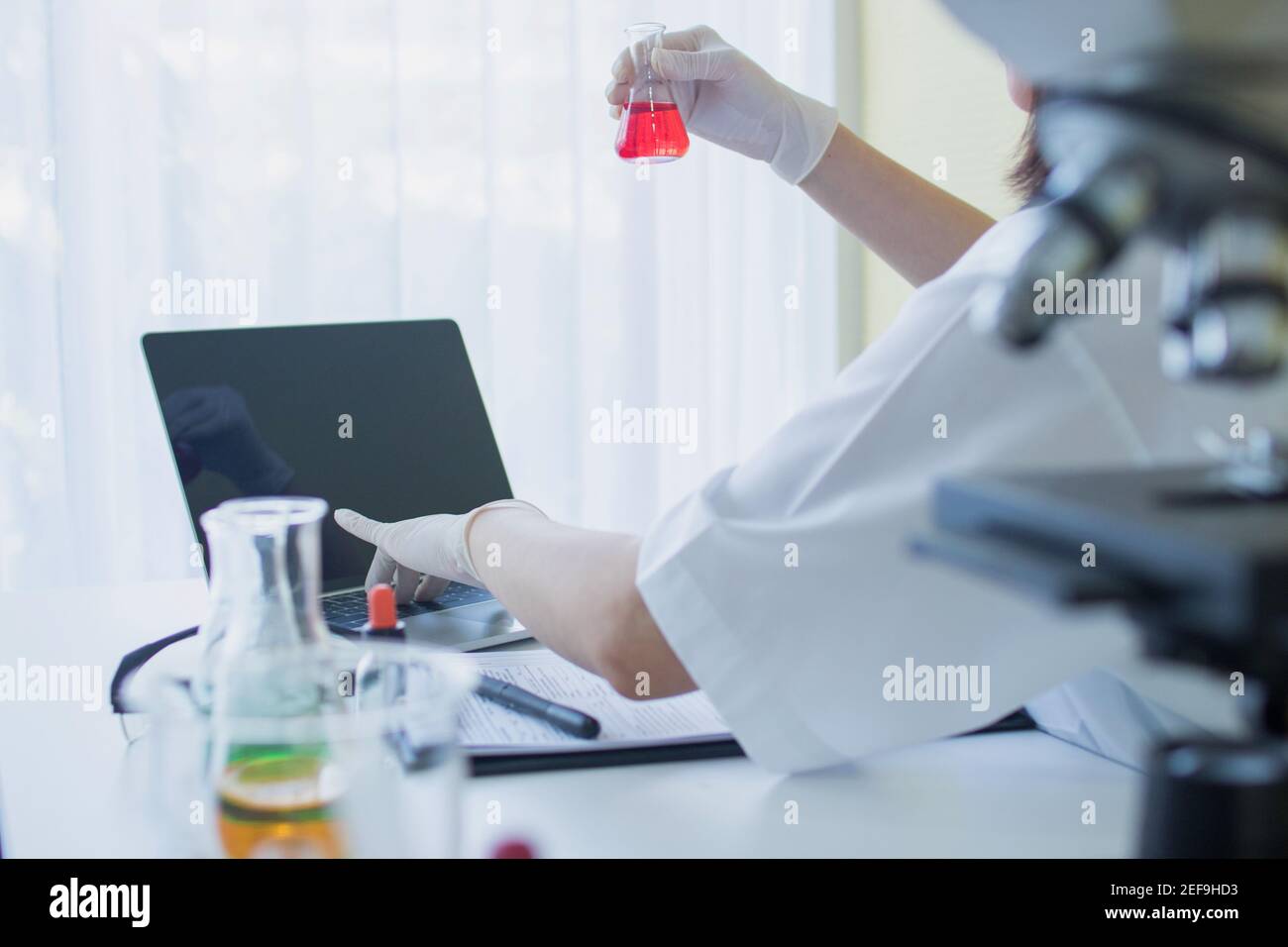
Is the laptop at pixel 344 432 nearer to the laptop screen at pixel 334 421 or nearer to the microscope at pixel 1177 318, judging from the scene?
the laptop screen at pixel 334 421

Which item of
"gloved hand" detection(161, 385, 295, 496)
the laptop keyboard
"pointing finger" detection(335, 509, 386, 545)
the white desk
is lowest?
the white desk

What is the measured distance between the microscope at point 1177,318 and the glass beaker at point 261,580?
365 millimetres

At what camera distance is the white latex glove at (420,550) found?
1104mm

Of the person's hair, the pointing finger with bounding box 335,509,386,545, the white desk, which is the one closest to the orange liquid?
the white desk

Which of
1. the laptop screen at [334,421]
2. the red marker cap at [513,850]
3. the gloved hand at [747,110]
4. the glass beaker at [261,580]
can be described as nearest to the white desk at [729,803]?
the red marker cap at [513,850]

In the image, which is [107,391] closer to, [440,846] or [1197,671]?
[440,846]

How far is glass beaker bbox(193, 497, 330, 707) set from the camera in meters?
0.63

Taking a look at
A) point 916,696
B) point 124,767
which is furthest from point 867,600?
point 124,767

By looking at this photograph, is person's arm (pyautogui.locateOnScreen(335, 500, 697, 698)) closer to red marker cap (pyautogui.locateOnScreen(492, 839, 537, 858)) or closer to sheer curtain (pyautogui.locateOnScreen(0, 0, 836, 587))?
red marker cap (pyautogui.locateOnScreen(492, 839, 537, 858))

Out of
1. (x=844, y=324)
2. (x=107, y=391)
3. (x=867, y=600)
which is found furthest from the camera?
(x=844, y=324)

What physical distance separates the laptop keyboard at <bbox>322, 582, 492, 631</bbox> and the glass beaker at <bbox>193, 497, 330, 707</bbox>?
483 mm

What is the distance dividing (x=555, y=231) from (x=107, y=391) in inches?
41.1

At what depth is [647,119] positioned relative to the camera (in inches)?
54.0
